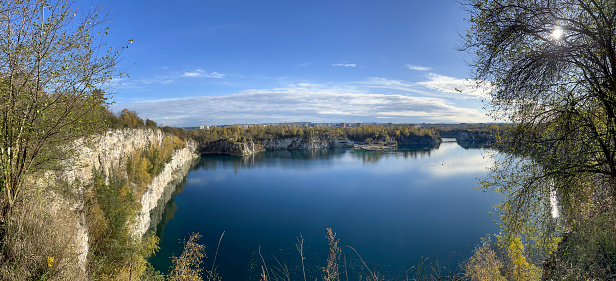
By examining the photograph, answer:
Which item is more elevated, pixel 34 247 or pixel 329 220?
pixel 34 247

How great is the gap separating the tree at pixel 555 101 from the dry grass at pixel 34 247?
5982 millimetres

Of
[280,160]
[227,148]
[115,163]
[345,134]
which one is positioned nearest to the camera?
[115,163]

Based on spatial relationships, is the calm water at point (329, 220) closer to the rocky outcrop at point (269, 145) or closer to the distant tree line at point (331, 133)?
the rocky outcrop at point (269, 145)

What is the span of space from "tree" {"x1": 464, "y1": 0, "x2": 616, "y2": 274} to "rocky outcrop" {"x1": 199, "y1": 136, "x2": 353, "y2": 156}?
64.6 metres

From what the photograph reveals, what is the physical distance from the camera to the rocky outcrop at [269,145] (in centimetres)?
6775

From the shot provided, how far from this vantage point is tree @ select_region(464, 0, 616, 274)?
9.80 ft

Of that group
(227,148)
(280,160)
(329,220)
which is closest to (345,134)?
(227,148)

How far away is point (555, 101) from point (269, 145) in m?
78.5

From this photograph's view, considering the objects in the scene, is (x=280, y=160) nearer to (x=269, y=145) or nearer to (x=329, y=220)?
(x=269, y=145)

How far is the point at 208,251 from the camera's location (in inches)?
556

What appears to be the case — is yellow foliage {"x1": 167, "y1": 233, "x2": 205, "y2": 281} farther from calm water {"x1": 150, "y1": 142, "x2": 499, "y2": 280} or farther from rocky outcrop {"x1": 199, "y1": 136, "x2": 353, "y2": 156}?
rocky outcrop {"x1": 199, "y1": 136, "x2": 353, "y2": 156}

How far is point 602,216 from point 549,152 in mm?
965

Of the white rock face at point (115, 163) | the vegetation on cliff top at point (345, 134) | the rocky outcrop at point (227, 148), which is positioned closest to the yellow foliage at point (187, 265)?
the white rock face at point (115, 163)

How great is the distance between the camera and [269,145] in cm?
8056
